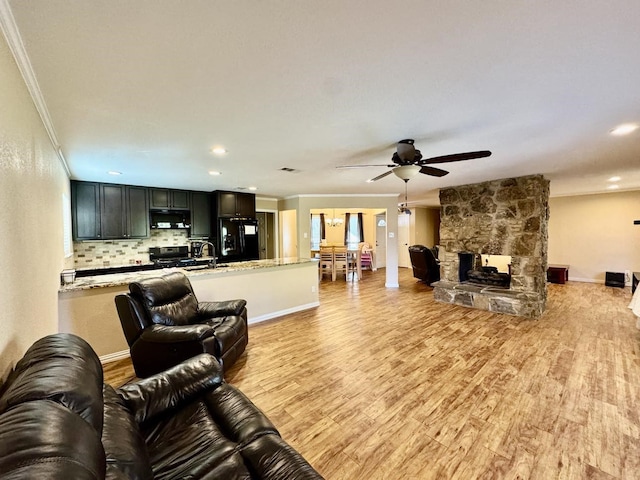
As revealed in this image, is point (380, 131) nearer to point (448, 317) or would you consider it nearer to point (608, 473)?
point (608, 473)

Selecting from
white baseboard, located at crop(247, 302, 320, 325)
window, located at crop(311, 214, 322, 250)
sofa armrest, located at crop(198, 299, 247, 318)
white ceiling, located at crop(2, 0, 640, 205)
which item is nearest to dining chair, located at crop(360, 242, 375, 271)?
window, located at crop(311, 214, 322, 250)

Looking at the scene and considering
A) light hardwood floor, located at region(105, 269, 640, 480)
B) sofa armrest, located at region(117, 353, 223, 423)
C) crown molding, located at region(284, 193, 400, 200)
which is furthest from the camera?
crown molding, located at region(284, 193, 400, 200)

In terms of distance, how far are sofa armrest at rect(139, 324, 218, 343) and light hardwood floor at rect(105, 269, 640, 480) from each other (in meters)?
0.57

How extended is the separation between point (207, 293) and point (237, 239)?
260cm

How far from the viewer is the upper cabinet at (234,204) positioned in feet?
19.8

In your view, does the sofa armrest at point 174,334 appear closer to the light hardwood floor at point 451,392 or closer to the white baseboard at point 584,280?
the light hardwood floor at point 451,392

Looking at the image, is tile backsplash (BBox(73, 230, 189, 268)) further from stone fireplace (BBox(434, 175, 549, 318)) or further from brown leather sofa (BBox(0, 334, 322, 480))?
stone fireplace (BBox(434, 175, 549, 318))

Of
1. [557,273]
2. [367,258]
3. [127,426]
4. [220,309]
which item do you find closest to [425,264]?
[367,258]

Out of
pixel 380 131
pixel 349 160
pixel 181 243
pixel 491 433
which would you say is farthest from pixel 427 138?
pixel 181 243

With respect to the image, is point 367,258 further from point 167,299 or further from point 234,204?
point 167,299

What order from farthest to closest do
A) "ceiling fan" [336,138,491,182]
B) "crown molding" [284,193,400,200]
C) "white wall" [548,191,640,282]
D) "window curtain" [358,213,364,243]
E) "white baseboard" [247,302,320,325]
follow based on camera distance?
"window curtain" [358,213,364,243]
"crown molding" [284,193,400,200]
"white wall" [548,191,640,282]
"white baseboard" [247,302,320,325]
"ceiling fan" [336,138,491,182]

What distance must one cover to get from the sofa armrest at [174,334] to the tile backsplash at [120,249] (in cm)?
324

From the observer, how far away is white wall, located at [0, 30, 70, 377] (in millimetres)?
1298

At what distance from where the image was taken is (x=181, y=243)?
236 inches
